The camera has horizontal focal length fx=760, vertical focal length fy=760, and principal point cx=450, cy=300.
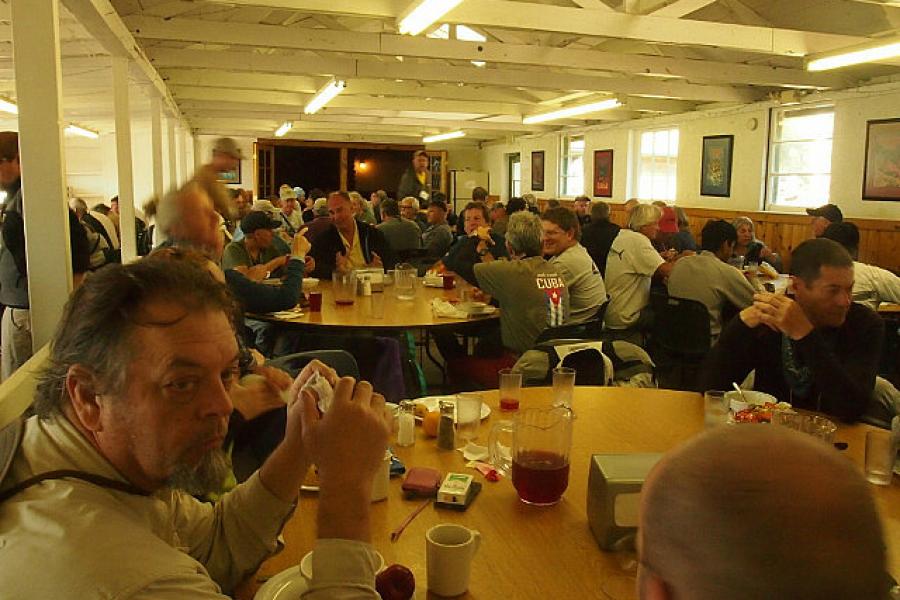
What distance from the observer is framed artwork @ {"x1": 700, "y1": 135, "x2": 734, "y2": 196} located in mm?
11625

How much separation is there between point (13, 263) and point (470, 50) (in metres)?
4.72

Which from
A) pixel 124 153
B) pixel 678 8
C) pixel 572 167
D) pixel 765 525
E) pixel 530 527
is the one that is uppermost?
pixel 678 8

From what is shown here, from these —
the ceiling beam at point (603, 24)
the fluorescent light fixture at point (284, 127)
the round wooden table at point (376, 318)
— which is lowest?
the round wooden table at point (376, 318)

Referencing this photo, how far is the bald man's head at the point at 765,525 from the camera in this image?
667 mm

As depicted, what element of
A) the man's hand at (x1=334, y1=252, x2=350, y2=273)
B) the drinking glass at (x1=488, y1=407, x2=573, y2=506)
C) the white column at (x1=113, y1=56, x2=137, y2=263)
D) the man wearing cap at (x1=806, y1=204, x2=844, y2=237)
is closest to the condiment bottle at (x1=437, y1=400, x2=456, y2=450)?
the drinking glass at (x1=488, y1=407, x2=573, y2=506)

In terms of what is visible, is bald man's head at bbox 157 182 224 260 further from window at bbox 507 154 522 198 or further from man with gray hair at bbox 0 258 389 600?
window at bbox 507 154 522 198

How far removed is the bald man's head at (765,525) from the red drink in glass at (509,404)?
1.72 metres

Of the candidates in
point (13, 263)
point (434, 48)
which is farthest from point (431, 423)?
point (434, 48)

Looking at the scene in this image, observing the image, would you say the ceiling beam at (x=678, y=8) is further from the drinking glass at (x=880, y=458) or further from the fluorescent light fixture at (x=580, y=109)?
the drinking glass at (x=880, y=458)

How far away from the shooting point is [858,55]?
20.6 ft

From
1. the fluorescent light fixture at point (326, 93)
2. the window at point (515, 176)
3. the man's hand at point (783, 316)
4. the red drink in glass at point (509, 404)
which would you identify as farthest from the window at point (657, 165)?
the red drink in glass at point (509, 404)

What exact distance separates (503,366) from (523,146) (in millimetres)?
15307

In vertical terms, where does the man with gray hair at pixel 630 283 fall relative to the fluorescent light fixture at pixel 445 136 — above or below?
below

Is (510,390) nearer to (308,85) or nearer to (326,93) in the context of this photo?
(326,93)
